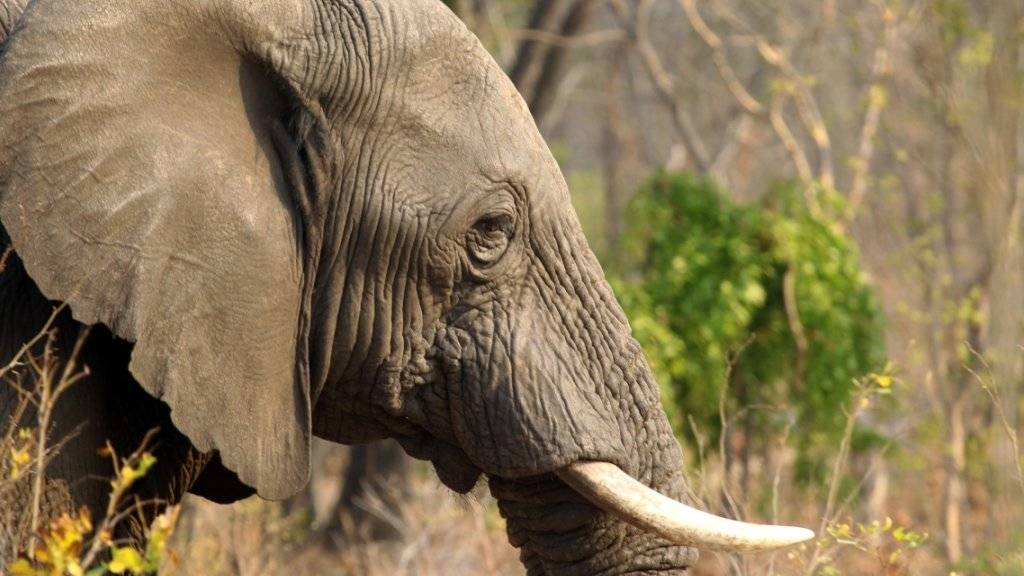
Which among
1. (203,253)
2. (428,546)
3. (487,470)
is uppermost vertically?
(203,253)

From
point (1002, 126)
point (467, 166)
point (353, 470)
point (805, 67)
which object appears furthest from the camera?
point (805, 67)

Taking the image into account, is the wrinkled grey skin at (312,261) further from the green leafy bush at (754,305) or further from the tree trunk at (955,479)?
the tree trunk at (955,479)

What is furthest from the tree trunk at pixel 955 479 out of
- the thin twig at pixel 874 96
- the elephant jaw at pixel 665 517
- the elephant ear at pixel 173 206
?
the elephant ear at pixel 173 206

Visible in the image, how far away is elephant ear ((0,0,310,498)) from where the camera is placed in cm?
338

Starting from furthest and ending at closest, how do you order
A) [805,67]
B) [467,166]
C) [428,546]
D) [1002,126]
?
[805,67], [428,546], [1002,126], [467,166]

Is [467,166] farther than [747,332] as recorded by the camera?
No

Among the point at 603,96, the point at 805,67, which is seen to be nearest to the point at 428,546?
the point at 805,67

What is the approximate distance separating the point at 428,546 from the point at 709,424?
1.29 metres

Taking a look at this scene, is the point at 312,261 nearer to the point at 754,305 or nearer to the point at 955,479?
the point at 754,305

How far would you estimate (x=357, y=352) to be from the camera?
3.89 metres

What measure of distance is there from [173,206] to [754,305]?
433cm

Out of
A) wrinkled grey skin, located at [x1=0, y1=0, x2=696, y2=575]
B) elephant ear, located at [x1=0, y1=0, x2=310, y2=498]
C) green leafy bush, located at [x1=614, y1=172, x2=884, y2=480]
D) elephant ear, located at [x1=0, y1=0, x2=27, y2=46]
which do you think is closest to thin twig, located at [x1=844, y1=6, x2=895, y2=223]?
green leafy bush, located at [x1=614, y1=172, x2=884, y2=480]

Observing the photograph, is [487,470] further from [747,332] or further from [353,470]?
[353,470]

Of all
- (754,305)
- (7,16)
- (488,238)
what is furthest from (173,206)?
(754,305)
